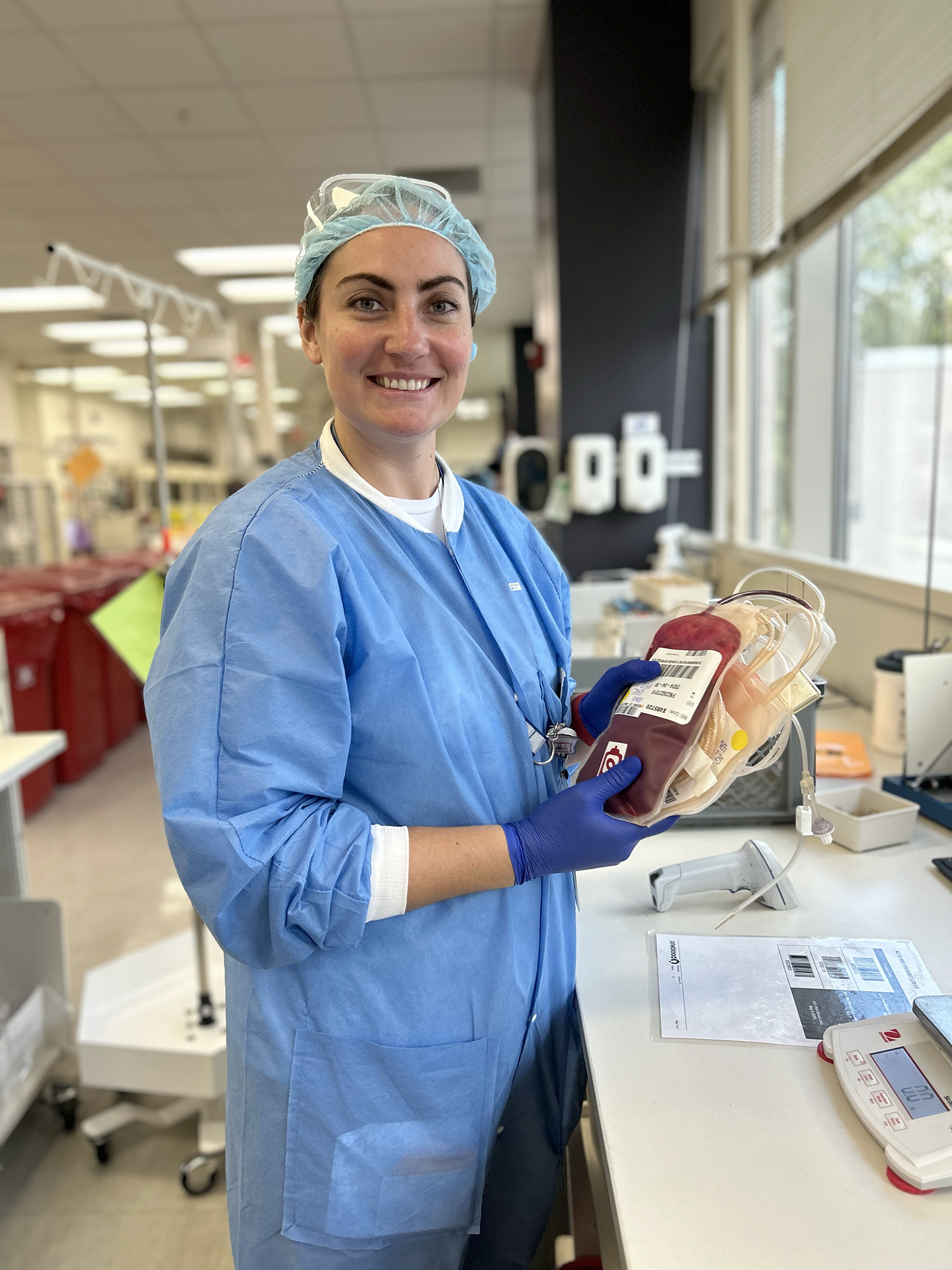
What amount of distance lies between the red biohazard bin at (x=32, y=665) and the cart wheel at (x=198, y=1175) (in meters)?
2.85

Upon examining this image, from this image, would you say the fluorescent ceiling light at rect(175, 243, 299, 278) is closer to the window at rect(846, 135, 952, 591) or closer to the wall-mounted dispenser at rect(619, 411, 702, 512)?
the wall-mounted dispenser at rect(619, 411, 702, 512)

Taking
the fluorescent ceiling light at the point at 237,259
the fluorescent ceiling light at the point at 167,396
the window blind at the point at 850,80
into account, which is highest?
the fluorescent ceiling light at the point at 237,259

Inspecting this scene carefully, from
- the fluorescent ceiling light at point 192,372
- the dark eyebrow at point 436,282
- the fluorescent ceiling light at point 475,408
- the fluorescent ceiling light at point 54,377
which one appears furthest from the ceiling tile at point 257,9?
the fluorescent ceiling light at point 475,408

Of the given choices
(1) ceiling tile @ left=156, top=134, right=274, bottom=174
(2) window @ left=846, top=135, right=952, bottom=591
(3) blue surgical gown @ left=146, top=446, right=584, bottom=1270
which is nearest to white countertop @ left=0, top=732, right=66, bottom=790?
(3) blue surgical gown @ left=146, top=446, right=584, bottom=1270

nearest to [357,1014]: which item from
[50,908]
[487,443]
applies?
[50,908]

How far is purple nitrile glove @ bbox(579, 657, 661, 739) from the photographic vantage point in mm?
985

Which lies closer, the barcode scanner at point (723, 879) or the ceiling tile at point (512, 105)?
the barcode scanner at point (723, 879)

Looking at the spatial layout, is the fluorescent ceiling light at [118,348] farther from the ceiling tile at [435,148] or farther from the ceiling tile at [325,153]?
the ceiling tile at [435,148]

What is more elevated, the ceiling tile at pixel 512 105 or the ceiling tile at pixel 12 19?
the ceiling tile at pixel 512 105

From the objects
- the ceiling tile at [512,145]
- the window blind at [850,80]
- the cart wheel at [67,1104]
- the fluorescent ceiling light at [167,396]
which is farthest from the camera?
the fluorescent ceiling light at [167,396]

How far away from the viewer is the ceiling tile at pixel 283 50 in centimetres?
350

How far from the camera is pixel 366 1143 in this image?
92cm

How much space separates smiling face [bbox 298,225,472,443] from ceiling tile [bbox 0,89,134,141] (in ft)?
13.1

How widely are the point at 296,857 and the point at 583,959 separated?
0.44 m
